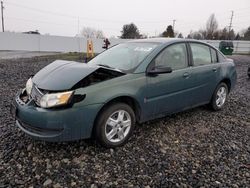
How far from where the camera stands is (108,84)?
120 inches

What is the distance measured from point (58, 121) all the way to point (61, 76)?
2.12 ft

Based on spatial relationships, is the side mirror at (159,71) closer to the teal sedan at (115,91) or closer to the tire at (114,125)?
the teal sedan at (115,91)

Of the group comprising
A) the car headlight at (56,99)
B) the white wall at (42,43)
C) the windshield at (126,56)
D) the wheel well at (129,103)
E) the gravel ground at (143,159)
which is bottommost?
the gravel ground at (143,159)

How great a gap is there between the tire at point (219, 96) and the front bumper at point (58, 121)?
2866 millimetres

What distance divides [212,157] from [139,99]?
1.25 m

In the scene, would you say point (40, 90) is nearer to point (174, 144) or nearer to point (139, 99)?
point (139, 99)

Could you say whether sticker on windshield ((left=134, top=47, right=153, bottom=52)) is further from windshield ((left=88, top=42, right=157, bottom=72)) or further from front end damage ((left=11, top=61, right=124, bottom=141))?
front end damage ((left=11, top=61, right=124, bottom=141))

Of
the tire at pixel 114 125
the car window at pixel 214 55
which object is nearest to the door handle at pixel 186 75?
the car window at pixel 214 55

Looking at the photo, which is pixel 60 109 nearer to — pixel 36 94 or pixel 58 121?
pixel 58 121

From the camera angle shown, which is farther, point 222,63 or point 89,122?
point 222,63

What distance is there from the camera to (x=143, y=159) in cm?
304

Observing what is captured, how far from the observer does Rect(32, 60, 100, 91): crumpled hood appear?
9.53 ft

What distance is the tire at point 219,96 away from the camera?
486 cm

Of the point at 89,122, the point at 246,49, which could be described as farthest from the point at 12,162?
the point at 246,49
